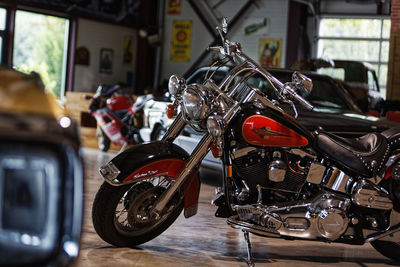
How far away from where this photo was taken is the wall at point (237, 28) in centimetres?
1508

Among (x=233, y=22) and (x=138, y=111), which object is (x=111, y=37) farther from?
(x=138, y=111)

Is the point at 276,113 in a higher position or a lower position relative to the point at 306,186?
higher

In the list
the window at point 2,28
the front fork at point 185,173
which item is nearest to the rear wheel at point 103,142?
the window at point 2,28

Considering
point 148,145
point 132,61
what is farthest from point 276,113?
point 132,61

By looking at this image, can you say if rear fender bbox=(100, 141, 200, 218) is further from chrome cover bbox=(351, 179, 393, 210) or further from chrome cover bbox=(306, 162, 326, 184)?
chrome cover bbox=(351, 179, 393, 210)

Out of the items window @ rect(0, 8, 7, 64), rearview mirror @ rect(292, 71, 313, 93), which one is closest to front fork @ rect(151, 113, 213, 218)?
rearview mirror @ rect(292, 71, 313, 93)

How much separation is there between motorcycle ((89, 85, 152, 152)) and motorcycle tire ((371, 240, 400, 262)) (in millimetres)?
5191

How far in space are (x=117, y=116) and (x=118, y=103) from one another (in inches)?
9.2

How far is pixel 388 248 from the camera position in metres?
3.99

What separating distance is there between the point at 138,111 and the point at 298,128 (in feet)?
18.1

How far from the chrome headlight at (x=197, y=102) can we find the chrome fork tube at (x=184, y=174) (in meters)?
0.19

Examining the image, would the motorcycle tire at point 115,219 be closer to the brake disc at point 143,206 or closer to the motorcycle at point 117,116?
the brake disc at point 143,206

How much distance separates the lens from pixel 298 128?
144 inches

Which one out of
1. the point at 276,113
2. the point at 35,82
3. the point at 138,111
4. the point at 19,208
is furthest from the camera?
the point at 138,111
